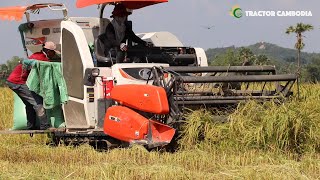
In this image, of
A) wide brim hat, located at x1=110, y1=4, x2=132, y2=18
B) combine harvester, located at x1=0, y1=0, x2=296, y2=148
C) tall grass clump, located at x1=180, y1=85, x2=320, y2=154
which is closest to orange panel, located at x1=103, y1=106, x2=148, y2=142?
combine harvester, located at x1=0, y1=0, x2=296, y2=148

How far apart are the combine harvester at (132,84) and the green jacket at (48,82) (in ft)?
0.35

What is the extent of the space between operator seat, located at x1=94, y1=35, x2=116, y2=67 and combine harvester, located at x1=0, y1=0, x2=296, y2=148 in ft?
0.05

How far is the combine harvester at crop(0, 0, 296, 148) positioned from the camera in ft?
25.0

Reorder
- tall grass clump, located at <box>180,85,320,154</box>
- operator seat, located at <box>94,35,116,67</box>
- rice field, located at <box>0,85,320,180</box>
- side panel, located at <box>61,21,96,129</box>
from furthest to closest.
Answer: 1. operator seat, located at <box>94,35,116,67</box>
2. side panel, located at <box>61,21,96,129</box>
3. tall grass clump, located at <box>180,85,320,154</box>
4. rice field, located at <box>0,85,320,180</box>

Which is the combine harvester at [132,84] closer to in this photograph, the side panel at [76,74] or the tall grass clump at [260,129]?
the side panel at [76,74]

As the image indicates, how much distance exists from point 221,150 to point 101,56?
262cm

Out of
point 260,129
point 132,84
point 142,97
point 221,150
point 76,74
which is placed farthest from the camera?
point 76,74

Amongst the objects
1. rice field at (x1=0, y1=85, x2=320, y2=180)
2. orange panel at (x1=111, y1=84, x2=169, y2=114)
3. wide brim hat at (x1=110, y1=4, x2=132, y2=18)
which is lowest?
rice field at (x1=0, y1=85, x2=320, y2=180)

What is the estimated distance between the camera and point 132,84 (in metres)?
8.01

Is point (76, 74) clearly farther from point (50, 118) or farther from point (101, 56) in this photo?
point (50, 118)


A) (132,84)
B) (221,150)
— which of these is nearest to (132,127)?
(132,84)

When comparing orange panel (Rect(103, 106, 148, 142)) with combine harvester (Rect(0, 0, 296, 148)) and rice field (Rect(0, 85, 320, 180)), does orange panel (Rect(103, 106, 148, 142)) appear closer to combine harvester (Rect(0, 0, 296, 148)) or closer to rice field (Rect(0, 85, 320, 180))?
combine harvester (Rect(0, 0, 296, 148))

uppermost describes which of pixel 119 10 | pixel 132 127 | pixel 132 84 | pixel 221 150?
pixel 119 10

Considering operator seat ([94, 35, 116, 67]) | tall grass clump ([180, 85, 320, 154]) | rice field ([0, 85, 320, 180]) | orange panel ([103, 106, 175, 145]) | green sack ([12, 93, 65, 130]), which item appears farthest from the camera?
green sack ([12, 93, 65, 130])
